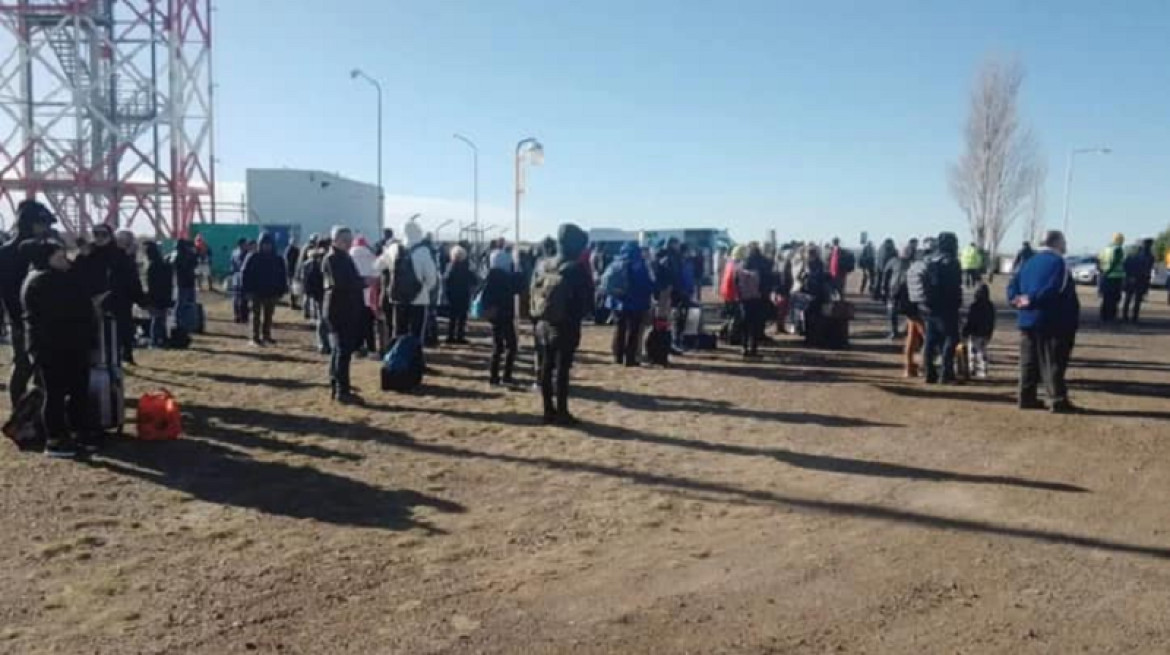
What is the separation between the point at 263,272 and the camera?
46.0ft

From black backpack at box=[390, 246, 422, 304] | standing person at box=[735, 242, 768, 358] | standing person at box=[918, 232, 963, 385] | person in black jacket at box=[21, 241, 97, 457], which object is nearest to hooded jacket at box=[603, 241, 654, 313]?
standing person at box=[735, 242, 768, 358]

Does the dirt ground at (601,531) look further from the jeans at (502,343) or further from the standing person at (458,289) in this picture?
the standing person at (458,289)

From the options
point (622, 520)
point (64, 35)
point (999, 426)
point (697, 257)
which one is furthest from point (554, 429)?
point (64, 35)

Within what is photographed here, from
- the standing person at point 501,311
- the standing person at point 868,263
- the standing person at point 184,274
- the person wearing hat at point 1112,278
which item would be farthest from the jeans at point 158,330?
the standing person at point 868,263

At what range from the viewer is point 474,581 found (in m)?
4.86

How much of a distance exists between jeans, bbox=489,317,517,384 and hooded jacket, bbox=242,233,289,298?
4864mm

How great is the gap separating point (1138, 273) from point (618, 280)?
47.4 ft

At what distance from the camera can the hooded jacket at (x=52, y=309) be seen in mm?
6938

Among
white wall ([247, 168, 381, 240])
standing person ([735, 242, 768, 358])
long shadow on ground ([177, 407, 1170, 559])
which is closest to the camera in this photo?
long shadow on ground ([177, 407, 1170, 559])

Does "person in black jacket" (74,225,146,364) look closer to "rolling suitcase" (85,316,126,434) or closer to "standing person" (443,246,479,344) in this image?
"rolling suitcase" (85,316,126,434)

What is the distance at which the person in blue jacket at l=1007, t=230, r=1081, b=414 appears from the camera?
9273 mm

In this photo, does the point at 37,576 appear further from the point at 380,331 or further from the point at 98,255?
the point at 380,331

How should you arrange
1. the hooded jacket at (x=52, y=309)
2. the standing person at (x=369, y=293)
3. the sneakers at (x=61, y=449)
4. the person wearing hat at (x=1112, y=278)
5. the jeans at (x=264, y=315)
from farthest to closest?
the person wearing hat at (x=1112, y=278)
the jeans at (x=264, y=315)
the standing person at (x=369, y=293)
the sneakers at (x=61, y=449)
the hooded jacket at (x=52, y=309)

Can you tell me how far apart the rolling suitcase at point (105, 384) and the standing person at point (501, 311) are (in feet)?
13.5
